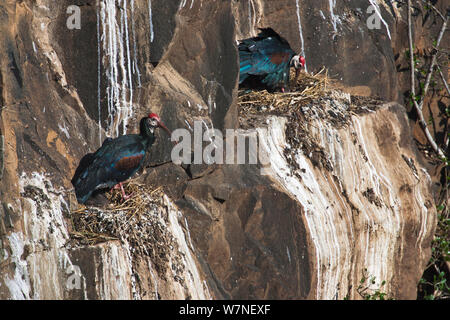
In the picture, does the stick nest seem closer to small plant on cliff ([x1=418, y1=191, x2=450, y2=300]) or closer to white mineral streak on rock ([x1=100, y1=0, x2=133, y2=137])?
white mineral streak on rock ([x1=100, y1=0, x2=133, y2=137])

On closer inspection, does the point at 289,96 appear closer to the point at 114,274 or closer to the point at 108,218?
the point at 108,218

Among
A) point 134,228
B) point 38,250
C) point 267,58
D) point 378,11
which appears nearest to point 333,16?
point 378,11

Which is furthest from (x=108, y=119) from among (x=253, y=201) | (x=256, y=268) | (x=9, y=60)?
(x=256, y=268)

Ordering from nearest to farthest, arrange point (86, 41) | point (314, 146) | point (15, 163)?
point (15, 163) < point (86, 41) < point (314, 146)

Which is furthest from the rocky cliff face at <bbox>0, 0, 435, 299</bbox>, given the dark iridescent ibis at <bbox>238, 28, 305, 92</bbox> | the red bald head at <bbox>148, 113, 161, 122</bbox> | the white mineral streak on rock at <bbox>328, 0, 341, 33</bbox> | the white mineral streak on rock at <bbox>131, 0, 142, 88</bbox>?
the white mineral streak on rock at <bbox>328, 0, 341, 33</bbox>

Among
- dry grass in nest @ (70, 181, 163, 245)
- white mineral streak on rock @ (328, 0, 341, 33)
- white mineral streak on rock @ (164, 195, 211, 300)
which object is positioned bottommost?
white mineral streak on rock @ (164, 195, 211, 300)

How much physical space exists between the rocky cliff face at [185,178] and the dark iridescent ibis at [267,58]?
513mm

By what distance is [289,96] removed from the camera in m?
7.68

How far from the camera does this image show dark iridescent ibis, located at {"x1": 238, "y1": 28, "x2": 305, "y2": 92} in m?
7.72

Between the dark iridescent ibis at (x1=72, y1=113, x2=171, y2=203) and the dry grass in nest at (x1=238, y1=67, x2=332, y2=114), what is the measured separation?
1721 mm

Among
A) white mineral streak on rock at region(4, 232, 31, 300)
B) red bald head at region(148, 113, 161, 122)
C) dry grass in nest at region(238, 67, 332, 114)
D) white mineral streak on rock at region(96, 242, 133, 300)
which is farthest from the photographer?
dry grass in nest at region(238, 67, 332, 114)

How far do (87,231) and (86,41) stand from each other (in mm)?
1868

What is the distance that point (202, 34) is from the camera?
644 centimetres

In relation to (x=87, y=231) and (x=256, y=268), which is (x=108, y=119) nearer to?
(x=87, y=231)
